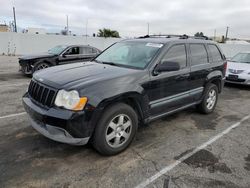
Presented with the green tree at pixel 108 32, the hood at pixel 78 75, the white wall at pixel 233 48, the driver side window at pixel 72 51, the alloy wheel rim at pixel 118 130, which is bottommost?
the alloy wheel rim at pixel 118 130

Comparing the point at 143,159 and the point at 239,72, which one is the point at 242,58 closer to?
the point at 239,72

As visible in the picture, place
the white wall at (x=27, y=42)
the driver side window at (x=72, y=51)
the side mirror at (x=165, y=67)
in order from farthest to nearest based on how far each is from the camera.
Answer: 1. the white wall at (x=27, y=42)
2. the driver side window at (x=72, y=51)
3. the side mirror at (x=165, y=67)

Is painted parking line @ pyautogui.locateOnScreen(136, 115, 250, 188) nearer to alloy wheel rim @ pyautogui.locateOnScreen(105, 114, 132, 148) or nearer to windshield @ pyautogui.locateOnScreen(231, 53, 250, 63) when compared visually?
alloy wheel rim @ pyautogui.locateOnScreen(105, 114, 132, 148)

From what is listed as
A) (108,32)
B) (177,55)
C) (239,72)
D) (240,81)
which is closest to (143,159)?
(177,55)

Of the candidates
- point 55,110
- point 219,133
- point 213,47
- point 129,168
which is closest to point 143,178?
point 129,168

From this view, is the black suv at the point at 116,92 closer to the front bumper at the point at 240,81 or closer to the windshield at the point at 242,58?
the front bumper at the point at 240,81

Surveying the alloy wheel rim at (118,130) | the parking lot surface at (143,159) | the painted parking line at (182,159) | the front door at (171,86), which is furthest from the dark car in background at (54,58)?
the painted parking line at (182,159)

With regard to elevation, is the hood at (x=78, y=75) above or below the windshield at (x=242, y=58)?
below

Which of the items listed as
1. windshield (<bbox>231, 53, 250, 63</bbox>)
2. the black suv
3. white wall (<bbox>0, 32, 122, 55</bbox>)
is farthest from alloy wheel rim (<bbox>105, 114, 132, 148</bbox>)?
white wall (<bbox>0, 32, 122, 55</bbox>)

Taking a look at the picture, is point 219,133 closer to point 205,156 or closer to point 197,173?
point 205,156

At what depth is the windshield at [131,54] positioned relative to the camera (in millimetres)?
3901

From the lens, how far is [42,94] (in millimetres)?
3217

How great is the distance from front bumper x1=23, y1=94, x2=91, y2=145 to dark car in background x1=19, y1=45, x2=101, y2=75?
22.4ft

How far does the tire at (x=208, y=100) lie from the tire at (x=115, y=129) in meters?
2.35
